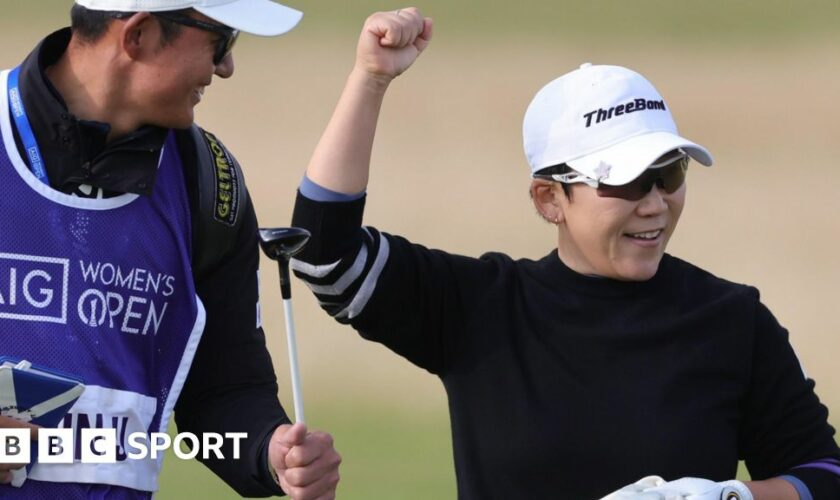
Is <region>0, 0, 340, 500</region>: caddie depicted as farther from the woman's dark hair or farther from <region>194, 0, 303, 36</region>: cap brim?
the woman's dark hair

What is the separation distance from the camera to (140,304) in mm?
3822

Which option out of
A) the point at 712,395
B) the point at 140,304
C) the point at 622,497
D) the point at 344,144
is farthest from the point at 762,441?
the point at 140,304

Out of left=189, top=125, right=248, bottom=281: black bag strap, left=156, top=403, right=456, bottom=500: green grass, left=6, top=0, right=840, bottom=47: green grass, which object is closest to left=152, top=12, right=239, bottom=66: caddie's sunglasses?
left=189, top=125, right=248, bottom=281: black bag strap

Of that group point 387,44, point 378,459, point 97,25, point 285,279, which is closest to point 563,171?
point 387,44

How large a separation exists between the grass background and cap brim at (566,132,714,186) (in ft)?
14.5

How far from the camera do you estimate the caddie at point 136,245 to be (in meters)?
3.72

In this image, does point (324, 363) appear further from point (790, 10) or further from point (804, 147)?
point (790, 10)

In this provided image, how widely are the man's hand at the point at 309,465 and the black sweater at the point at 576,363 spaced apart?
1.11 ft

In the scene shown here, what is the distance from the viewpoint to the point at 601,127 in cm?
404

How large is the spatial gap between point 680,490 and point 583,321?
0.45 meters

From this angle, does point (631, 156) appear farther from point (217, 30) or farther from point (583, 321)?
point (217, 30)

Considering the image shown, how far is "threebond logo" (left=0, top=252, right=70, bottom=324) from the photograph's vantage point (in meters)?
3.69

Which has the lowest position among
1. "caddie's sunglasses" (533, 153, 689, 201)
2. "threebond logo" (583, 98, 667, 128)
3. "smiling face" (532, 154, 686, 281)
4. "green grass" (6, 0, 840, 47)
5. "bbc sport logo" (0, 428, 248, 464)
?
"bbc sport logo" (0, 428, 248, 464)

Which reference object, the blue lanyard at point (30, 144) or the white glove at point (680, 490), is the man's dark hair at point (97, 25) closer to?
the blue lanyard at point (30, 144)
